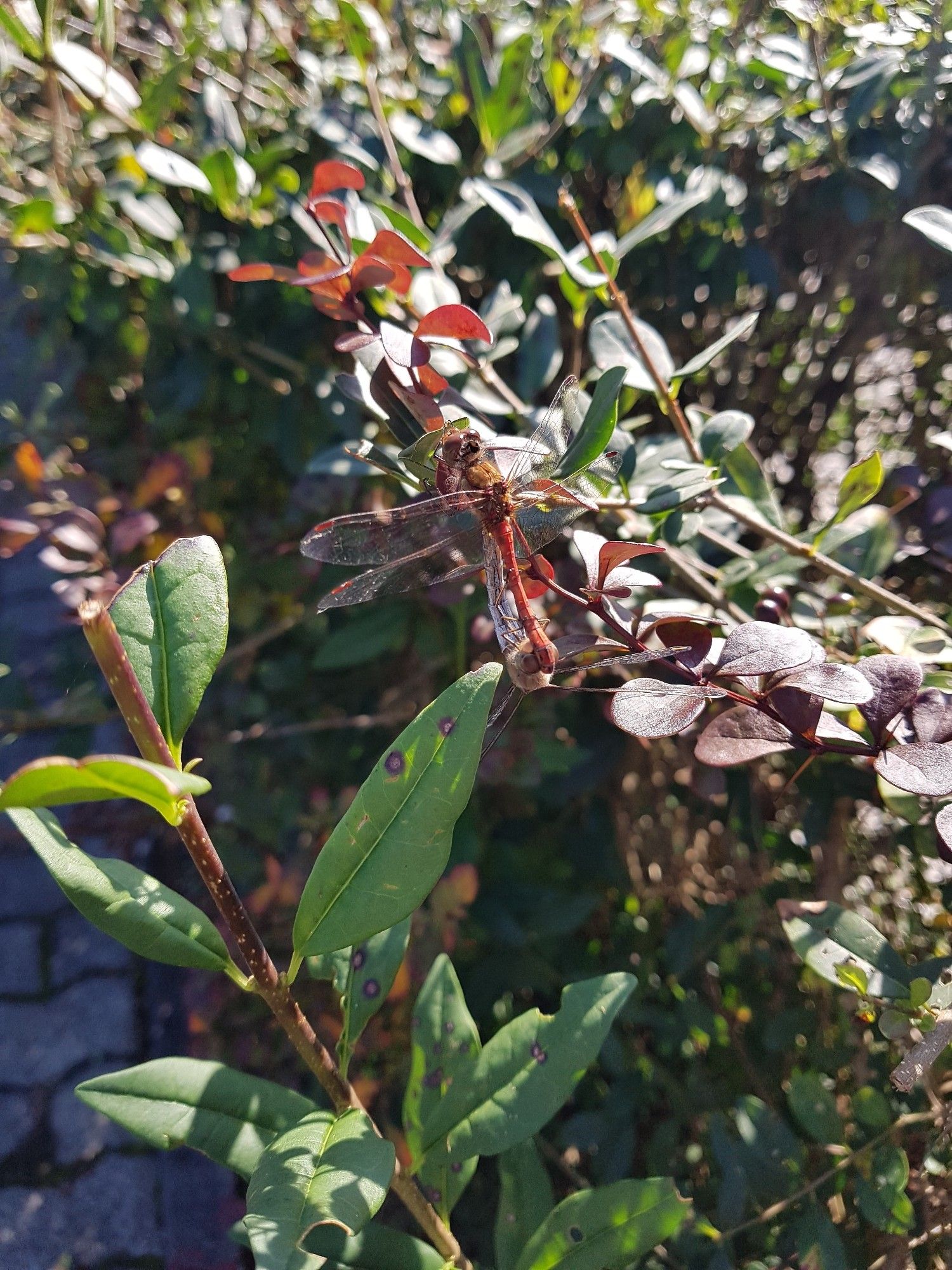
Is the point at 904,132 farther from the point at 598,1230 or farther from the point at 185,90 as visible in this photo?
the point at 598,1230

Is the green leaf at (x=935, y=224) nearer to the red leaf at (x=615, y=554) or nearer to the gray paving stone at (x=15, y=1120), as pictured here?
the red leaf at (x=615, y=554)

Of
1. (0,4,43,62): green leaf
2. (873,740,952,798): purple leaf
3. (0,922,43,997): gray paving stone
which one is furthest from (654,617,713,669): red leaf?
(0,922,43,997): gray paving stone

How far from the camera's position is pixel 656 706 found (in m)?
0.60

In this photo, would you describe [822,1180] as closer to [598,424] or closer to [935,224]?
[598,424]

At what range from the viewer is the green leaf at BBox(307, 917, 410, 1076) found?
0.79 metres

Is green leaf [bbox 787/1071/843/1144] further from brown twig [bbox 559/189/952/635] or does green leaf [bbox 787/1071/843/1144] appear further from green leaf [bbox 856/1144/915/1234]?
brown twig [bbox 559/189/952/635]

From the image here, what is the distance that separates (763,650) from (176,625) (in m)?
0.43

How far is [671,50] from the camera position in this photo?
1230 mm

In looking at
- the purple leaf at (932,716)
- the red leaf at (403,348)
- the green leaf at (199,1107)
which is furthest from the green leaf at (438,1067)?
the red leaf at (403,348)

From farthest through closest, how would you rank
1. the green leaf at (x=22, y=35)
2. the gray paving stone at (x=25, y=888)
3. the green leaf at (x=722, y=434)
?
the gray paving stone at (x=25, y=888), the green leaf at (x=22, y=35), the green leaf at (x=722, y=434)

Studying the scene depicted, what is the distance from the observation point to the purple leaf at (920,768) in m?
0.58

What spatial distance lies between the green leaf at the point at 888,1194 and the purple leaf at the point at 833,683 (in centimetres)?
58

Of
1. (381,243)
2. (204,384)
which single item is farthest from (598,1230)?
(204,384)

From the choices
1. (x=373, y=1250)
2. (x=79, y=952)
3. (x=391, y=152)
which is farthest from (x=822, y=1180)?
(x=79, y=952)
